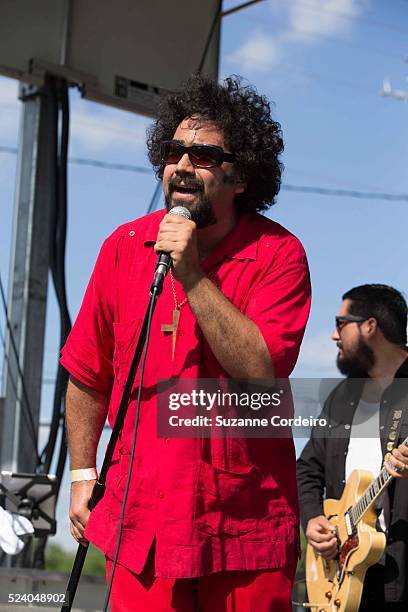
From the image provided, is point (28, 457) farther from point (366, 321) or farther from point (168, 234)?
point (168, 234)

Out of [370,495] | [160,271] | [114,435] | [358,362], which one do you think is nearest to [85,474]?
[114,435]

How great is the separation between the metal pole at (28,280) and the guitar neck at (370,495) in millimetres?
1644

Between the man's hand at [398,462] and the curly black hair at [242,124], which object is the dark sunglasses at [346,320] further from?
the curly black hair at [242,124]

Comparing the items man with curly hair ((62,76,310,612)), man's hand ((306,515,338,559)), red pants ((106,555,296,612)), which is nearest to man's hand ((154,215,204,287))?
man with curly hair ((62,76,310,612))

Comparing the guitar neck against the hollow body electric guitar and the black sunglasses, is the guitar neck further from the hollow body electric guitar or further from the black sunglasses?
the black sunglasses

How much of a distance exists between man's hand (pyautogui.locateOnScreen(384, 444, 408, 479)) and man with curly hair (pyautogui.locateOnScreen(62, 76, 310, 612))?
3.49ft

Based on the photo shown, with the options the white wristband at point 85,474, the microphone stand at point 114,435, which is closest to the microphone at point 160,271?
the microphone stand at point 114,435

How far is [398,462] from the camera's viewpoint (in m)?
3.18

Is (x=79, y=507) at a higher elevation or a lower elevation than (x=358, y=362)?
lower

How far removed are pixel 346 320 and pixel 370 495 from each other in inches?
32.6

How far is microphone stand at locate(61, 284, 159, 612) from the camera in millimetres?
1941

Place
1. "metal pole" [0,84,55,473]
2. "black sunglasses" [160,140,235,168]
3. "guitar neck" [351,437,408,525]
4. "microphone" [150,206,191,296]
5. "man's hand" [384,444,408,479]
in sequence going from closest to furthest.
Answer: "microphone" [150,206,191,296] < "black sunglasses" [160,140,235,168] < "man's hand" [384,444,408,479] < "guitar neck" [351,437,408,525] < "metal pole" [0,84,55,473]

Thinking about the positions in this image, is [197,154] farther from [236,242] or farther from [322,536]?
[322,536]

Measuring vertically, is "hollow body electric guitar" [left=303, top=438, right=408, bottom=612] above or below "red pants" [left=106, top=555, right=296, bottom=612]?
above
